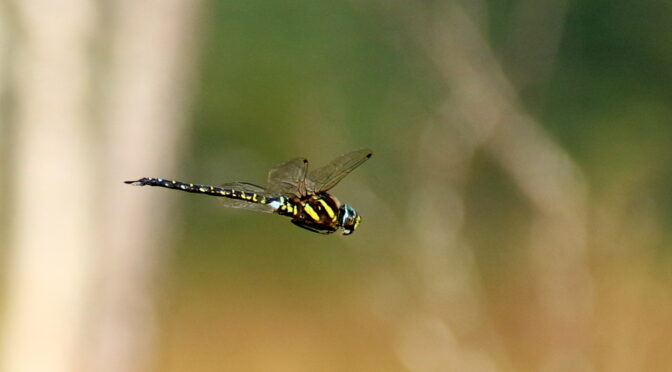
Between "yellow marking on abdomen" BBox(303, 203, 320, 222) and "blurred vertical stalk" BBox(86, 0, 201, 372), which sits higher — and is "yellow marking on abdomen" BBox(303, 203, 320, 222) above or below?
below

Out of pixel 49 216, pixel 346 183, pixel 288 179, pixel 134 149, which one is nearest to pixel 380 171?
pixel 346 183

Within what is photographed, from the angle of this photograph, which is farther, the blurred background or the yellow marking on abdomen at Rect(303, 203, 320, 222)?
the blurred background

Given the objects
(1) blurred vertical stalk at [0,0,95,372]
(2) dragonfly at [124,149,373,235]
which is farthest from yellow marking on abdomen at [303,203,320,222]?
(1) blurred vertical stalk at [0,0,95,372]

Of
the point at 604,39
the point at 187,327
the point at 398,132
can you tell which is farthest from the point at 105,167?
the point at 604,39

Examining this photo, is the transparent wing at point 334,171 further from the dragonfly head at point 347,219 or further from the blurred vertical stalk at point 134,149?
the blurred vertical stalk at point 134,149

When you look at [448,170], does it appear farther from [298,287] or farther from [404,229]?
[298,287]

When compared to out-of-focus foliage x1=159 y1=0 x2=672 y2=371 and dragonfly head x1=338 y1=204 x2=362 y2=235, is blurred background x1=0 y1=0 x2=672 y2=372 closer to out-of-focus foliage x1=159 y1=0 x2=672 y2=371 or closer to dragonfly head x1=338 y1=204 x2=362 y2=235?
out-of-focus foliage x1=159 y1=0 x2=672 y2=371
